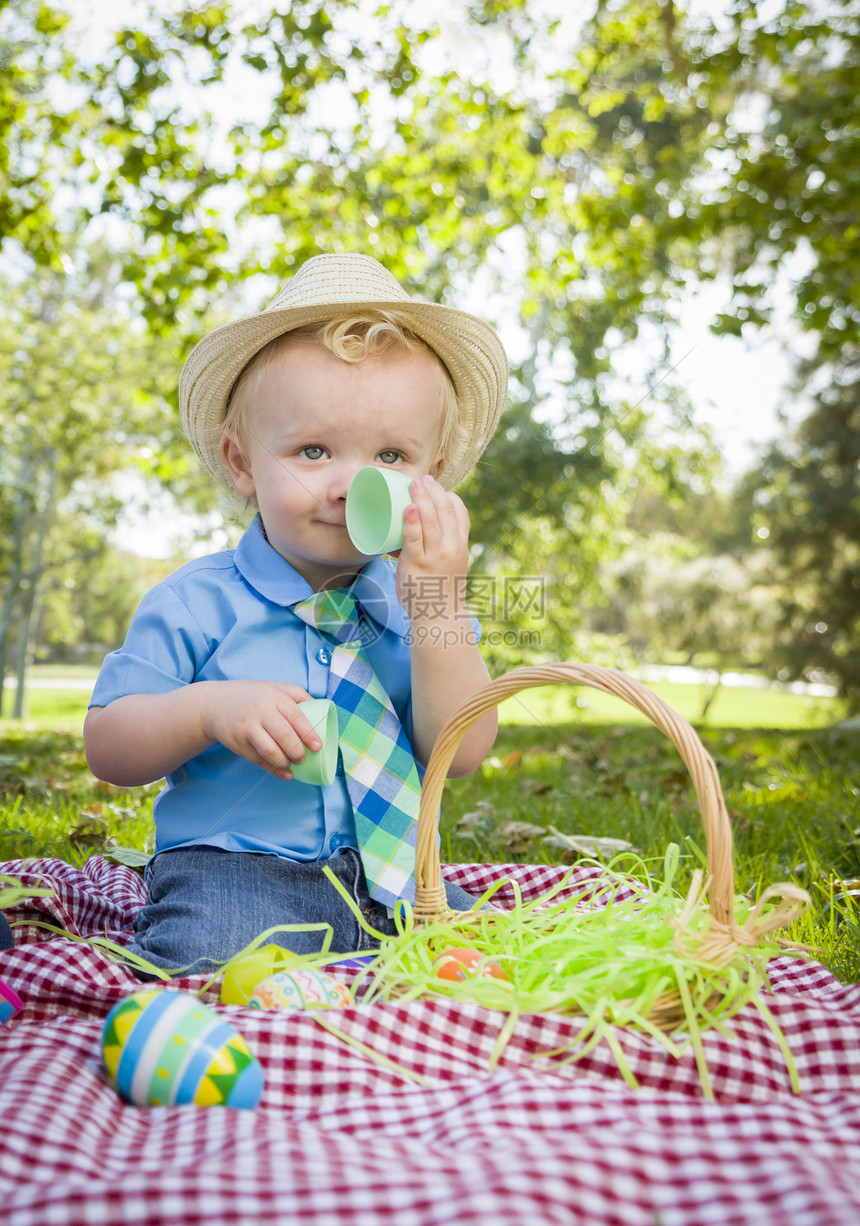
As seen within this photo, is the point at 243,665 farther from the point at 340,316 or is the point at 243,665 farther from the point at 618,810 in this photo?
the point at 618,810

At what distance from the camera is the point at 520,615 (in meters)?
9.66

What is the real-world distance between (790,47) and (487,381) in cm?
502

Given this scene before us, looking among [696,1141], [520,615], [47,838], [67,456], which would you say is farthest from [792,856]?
[67,456]

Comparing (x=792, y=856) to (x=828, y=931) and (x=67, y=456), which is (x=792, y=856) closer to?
(x=828, y=931)

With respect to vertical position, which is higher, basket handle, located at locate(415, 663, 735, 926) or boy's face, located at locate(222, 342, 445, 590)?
boy's face, located at locate(222, 342, 445, 590)

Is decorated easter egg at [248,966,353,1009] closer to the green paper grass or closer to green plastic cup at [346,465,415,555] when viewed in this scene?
the green paper grass

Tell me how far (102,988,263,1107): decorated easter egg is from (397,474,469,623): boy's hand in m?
0.79

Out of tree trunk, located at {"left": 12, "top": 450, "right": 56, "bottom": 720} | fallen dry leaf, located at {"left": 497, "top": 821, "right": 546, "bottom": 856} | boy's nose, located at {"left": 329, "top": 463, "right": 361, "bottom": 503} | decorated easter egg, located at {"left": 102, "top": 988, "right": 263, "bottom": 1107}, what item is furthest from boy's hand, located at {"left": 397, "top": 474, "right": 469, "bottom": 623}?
tree trunk, located at {"left": 12, "top": 450, "right": 56, "bottom": 720}

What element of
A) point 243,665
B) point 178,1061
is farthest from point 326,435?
point 178,1061

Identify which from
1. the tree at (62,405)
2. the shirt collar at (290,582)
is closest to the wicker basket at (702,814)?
the shirt collar at (290,582)

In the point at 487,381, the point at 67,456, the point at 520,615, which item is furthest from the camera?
the point at 67,456

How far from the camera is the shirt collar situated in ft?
5.89

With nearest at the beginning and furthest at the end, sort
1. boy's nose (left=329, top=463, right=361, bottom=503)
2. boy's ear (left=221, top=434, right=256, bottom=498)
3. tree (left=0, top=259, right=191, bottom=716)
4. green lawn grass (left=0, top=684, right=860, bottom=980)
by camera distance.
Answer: boy's nose (left=329, top=463, right=361, bottom=503)
boy's ear (left=221, top=434, right=256, bottom=498)
green lawn grass (left=0, top=684, right=860, bottom=980)
tree (left=0, top=259, right=191, bottom=716)

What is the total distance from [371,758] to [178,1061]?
80 cm
